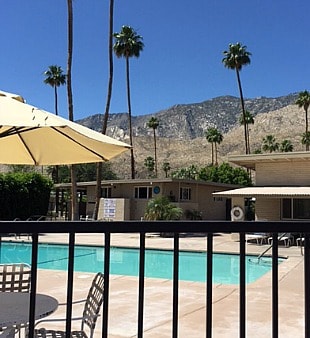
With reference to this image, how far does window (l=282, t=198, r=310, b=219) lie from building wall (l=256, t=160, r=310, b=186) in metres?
0.97

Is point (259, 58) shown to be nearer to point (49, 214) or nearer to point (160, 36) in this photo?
point (160, 36)

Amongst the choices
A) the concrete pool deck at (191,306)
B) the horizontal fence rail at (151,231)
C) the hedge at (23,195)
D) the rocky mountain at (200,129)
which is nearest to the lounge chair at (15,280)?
the concrete pool deck at (191,306)

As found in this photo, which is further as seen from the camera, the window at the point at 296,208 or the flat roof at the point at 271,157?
the window at the point at 296,208

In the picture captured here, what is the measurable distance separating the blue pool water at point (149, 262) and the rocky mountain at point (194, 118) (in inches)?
4827

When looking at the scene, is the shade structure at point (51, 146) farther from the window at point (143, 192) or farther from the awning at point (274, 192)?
the window at point (143, 192)

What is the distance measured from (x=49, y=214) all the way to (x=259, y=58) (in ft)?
85.9

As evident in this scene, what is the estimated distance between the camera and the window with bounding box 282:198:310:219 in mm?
21547

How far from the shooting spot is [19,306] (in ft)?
10.5

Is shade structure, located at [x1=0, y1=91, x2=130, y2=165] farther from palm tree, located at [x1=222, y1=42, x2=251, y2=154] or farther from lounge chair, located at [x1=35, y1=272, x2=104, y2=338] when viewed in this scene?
palm tree, located at [x1=222, y1=42, x2=251, y2=154]

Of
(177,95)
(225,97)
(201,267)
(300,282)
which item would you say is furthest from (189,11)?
(225,97)

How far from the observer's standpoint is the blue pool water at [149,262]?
39.0 feet

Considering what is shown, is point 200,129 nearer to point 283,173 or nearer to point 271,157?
point 283,173

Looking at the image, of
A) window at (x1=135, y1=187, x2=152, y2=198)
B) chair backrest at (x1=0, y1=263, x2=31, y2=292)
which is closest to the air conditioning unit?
window at (x1=135, y1=187, x2=152, y2=198)

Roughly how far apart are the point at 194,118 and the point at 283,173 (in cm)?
13328
